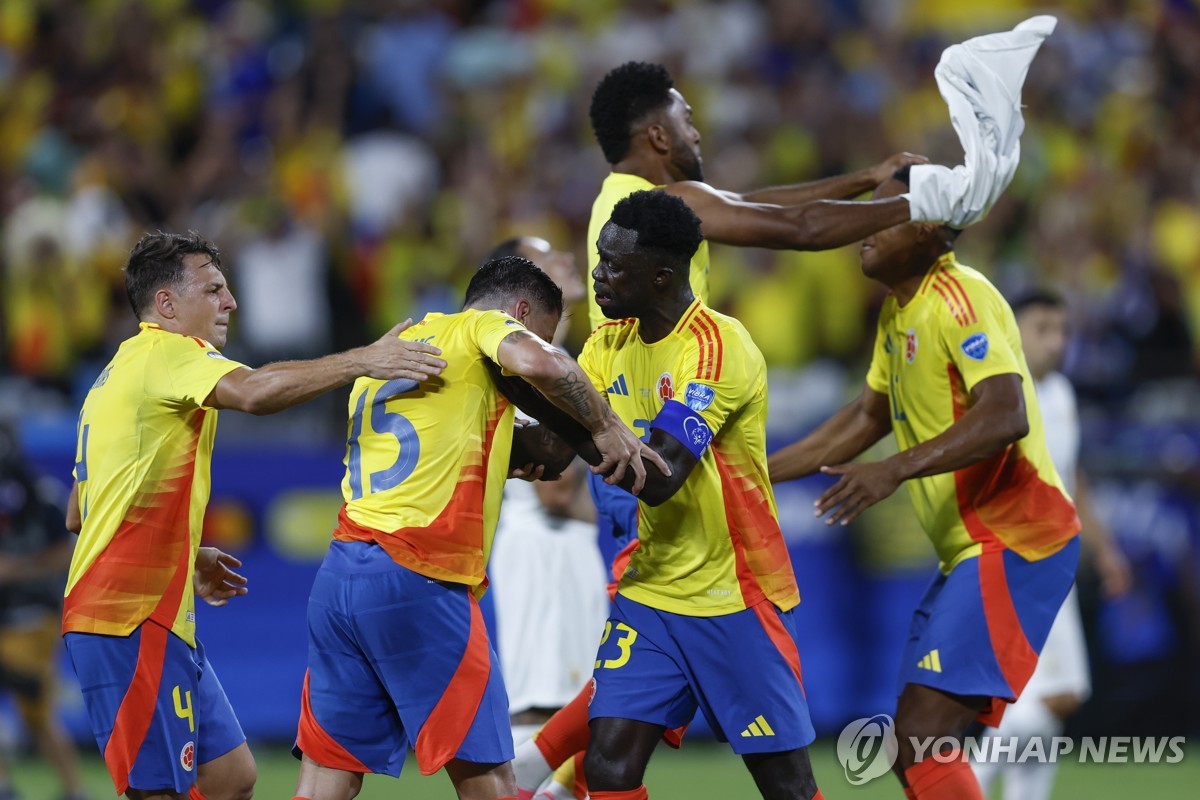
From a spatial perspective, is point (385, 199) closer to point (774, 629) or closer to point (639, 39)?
point (639, 39)

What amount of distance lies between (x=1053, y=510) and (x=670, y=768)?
4.89m

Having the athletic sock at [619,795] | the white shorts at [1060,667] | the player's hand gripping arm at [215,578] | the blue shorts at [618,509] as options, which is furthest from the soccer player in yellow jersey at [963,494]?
the white shorts at [1060,667]

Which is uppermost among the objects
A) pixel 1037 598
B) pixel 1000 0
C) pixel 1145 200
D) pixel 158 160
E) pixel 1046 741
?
pixel 1000 0

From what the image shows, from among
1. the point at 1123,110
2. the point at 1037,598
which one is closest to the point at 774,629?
the point at 1037,598

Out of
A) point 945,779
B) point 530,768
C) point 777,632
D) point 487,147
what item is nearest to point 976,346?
point 777,632

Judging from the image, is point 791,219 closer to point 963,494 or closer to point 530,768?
point 963,494

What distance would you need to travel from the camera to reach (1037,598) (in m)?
6.37

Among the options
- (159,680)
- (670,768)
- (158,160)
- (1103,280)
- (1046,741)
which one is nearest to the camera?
(159,680)

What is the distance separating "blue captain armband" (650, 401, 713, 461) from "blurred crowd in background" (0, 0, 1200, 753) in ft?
18.6

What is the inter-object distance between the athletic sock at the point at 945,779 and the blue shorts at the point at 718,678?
0.68m

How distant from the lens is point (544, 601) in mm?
7750

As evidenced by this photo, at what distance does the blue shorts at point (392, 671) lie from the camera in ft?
17.3

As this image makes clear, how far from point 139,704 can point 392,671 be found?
3.20 feet

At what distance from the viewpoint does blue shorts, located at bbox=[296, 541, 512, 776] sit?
527 centimetres
